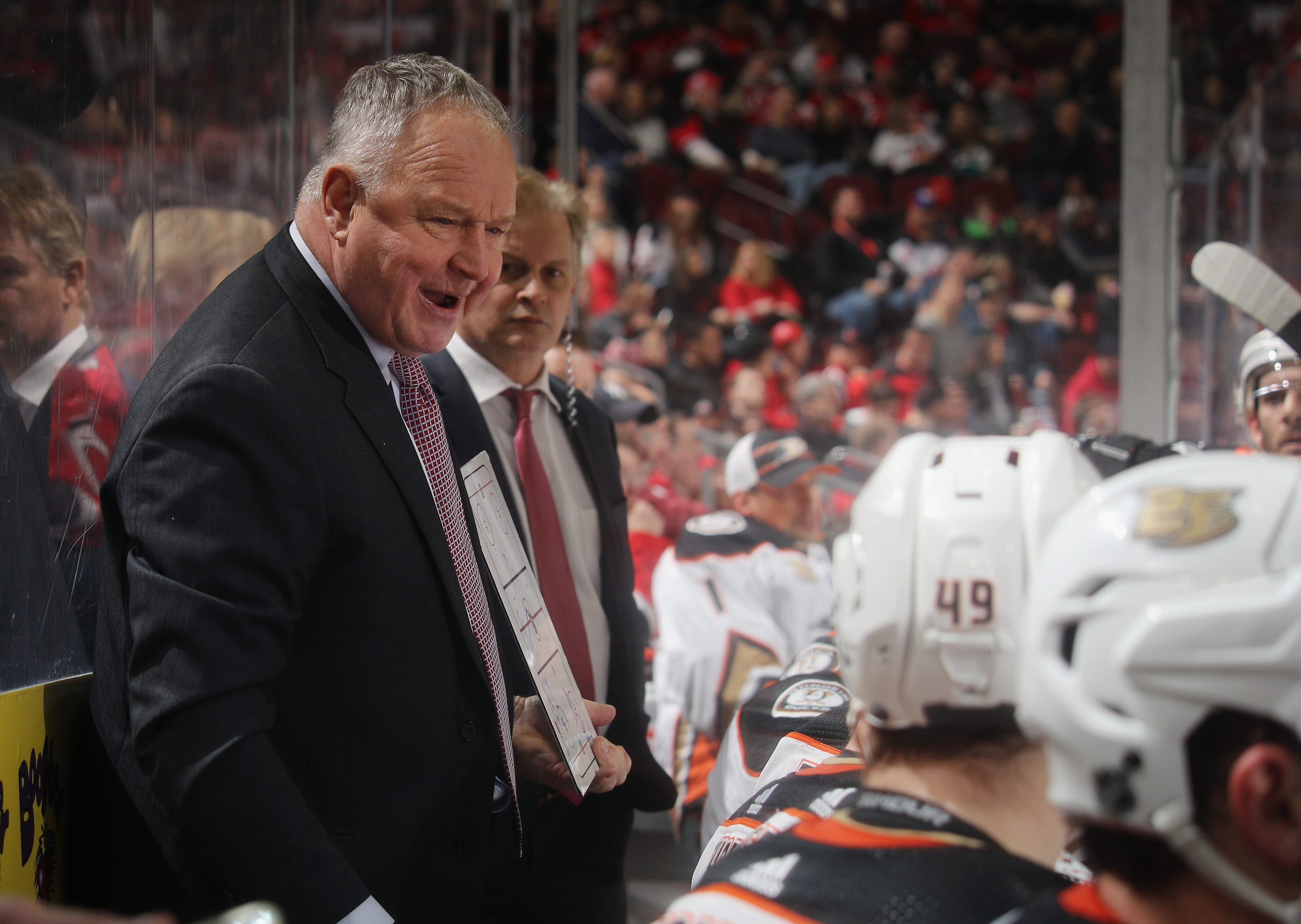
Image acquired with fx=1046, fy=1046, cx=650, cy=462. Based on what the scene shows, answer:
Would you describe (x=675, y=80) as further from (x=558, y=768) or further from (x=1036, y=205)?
(x=558, y=768)

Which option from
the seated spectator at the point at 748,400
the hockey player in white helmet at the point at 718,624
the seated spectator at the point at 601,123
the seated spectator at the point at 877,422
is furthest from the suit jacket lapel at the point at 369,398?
the seated spectator at the point at 601,123

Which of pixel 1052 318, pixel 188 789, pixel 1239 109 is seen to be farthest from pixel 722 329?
pixel 188 789

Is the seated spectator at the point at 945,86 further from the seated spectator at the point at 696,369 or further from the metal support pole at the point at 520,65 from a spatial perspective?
the metal support pole at the point at 520,65

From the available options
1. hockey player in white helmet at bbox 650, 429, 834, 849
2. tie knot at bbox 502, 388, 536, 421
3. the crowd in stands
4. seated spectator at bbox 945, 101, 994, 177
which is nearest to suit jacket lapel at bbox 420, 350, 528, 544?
tie knot at bbox 502, 388, 536, 421

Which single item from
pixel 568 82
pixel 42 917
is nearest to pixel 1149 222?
pixel 568 82

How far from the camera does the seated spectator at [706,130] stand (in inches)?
349

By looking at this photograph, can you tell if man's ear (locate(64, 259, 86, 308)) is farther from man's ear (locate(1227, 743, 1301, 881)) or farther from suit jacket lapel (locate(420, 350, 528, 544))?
man's ear (locate(1227, 743, 1301, 881))

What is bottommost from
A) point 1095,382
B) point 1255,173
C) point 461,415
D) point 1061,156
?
point 461,415

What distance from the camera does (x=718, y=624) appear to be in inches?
130

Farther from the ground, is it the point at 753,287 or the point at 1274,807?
the point at 753,287

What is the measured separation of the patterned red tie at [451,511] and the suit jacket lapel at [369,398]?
0.09ft

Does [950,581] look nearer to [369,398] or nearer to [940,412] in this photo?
[369,398]

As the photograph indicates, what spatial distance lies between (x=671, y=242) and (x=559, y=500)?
6365 millimetres

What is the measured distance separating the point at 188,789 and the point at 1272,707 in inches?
39.9
